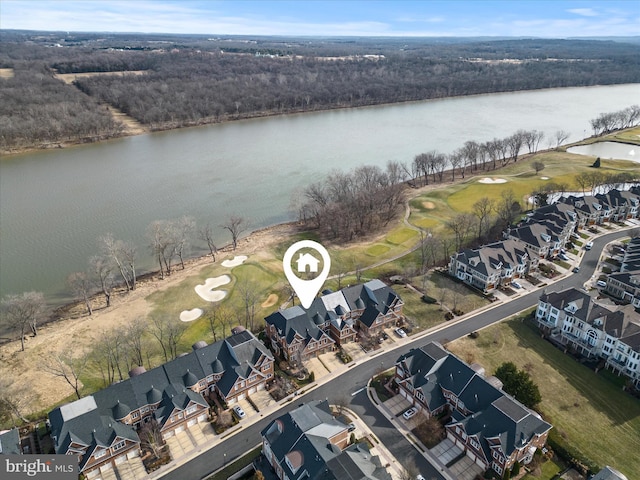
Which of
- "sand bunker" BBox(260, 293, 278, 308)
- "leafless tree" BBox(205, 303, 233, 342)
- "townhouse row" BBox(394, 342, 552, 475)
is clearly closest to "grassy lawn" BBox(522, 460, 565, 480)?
"townhouse row" BBox(394, 342, 552, 475)

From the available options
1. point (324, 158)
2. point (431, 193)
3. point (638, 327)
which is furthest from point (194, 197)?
point (638, 327)

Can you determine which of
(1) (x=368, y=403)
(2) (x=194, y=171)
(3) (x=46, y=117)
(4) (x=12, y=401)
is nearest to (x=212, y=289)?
(4) (x=12, y=401)

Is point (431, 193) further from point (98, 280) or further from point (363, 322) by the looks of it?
point (98, 280)

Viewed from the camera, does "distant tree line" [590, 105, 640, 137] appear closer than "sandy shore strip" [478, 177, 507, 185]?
No

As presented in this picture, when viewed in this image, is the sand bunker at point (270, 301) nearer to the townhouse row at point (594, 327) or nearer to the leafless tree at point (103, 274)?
the leafless tree at point (103, 274)

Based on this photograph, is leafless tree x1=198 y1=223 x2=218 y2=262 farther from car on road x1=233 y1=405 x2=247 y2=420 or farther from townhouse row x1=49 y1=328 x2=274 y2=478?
car on road x1=233 y1=405 x2=247 y2=420

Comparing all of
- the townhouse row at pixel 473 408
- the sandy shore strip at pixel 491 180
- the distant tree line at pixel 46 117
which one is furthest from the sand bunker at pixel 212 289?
the distant tree line at pixel 46 117
